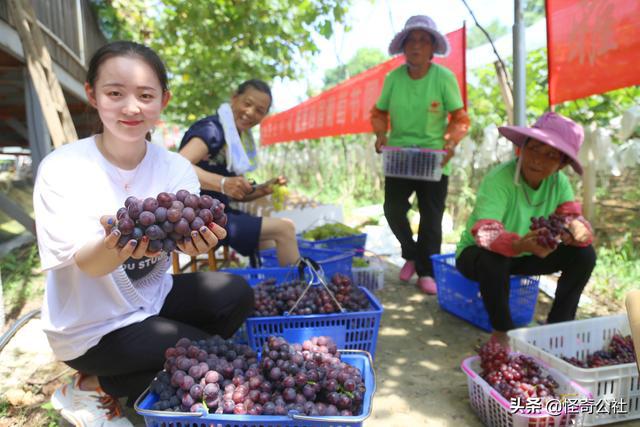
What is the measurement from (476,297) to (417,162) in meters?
1.17

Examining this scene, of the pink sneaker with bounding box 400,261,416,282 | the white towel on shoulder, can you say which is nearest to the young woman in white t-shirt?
the white towel on shoulder

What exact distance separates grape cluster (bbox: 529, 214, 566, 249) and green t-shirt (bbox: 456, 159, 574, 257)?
0.18 meters

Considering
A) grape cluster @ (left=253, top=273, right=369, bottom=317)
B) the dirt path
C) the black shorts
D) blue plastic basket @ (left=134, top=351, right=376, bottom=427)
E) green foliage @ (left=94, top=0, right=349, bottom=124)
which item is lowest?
the dirt path

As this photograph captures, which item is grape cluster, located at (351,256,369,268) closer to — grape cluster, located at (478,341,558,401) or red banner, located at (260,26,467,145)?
grape cluster, located at (478,341,558,401)

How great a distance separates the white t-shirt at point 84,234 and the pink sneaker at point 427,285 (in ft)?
7.93

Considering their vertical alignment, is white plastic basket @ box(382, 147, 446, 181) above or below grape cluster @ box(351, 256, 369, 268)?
above

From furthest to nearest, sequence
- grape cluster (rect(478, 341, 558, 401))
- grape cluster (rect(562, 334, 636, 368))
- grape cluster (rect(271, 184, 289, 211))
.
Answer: grape cluster (rect(271, 184, 289, 211)) → grape cluster (rect(562, 334, 636, 368)) → grape cluster (rect(478, 341, 558, 401))

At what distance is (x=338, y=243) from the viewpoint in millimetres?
3971

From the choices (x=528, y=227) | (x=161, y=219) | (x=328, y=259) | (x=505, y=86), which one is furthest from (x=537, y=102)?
(x=161, y=219)

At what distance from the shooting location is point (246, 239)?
2.97m

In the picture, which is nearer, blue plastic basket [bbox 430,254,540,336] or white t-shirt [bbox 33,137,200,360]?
white t-shirt [bbox 33,137,200,360]

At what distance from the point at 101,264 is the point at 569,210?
2508 mm

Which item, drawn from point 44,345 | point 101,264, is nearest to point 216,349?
point 101,264

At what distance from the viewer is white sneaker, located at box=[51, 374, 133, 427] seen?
188cm
